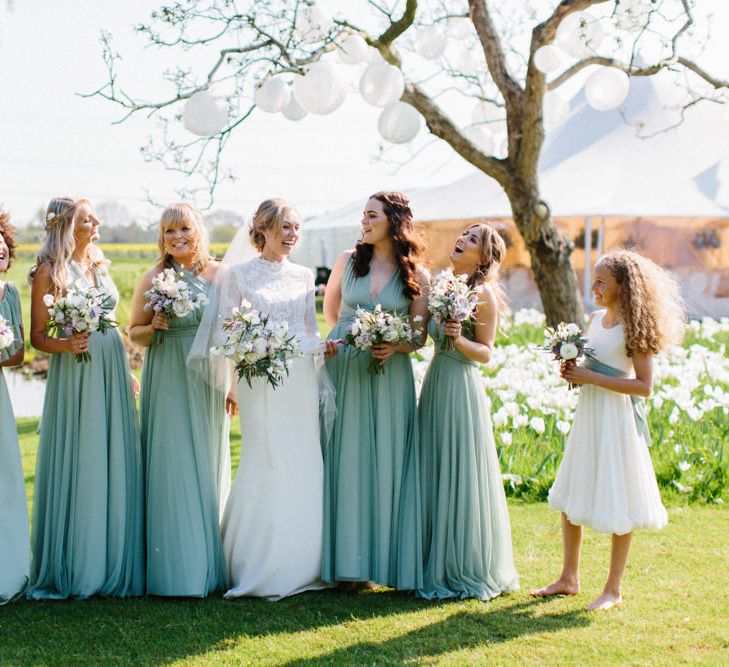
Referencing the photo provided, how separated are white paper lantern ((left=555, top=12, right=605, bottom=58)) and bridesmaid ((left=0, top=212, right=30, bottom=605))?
5149 mm

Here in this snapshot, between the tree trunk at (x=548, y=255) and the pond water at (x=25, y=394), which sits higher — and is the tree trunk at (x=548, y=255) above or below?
above

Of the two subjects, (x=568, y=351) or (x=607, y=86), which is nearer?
(x=568, y=351)

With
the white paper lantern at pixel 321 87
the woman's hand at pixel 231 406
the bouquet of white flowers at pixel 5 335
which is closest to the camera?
the bouquet of white flowers at pixel 5 335

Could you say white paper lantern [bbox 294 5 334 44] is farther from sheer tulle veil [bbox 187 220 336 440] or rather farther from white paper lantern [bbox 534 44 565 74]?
sheer tulle veil [bbox 187 220 336 440]

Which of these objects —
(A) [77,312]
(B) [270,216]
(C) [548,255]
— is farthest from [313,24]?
(C) [548,255]

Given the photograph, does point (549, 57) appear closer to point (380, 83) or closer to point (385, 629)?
point (380, 83)

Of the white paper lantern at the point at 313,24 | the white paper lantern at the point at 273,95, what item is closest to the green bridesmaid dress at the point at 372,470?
the white paper lantern at the point at 273,95

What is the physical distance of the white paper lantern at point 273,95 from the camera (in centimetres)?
755

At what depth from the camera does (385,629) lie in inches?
186

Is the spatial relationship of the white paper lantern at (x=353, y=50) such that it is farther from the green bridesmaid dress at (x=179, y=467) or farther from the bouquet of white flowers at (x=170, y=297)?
the bouquet of white flowers at (x=170, y=297)

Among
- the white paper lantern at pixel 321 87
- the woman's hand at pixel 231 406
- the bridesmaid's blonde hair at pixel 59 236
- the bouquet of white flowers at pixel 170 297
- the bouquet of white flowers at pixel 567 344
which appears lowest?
the woman's hand at pixel 231 406

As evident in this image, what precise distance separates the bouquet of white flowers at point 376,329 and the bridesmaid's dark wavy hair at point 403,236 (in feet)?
1.12

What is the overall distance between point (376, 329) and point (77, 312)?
155cm

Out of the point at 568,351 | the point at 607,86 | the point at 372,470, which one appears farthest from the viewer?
the point at 607,86
